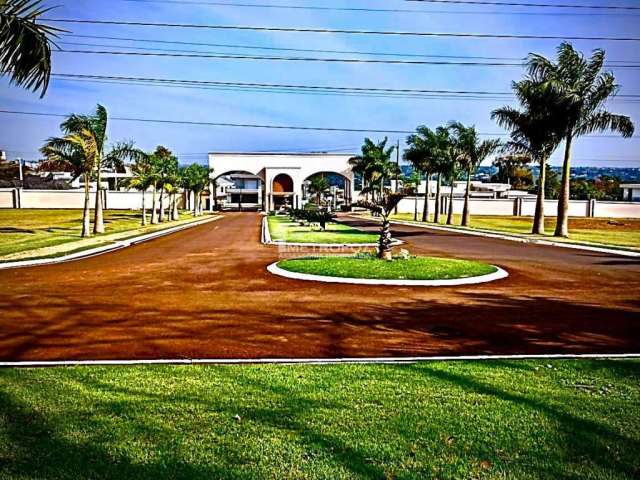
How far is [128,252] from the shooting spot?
21.2 metres

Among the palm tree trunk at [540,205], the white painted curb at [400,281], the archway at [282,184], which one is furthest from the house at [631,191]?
the white painted curb at [400,281]

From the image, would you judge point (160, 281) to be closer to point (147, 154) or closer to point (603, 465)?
point (603, 465)

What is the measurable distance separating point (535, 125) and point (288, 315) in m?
26.9

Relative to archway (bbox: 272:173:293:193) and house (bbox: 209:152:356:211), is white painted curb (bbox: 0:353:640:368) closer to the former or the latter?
house (bbox: 209:152:356:211)

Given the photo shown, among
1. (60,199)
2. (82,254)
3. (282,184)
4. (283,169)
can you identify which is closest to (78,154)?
(82,254)

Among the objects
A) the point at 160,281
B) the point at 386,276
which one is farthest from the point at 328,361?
the point at 160,281

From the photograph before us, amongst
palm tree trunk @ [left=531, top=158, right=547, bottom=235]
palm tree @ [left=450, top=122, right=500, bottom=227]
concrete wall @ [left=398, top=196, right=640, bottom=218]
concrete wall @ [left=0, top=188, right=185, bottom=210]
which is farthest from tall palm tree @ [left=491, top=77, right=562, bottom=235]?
concrete wall @ [left=0, top=188, right=185, bottom=210]

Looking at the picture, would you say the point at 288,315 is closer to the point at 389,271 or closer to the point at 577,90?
the point at 389,271

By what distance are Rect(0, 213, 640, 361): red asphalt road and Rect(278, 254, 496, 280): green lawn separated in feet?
2.95

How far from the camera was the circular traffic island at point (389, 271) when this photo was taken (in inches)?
526

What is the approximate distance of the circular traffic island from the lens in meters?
13.4

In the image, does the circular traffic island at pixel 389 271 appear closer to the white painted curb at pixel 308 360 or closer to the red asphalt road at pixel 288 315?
the red asphalt road at pixel 288 315

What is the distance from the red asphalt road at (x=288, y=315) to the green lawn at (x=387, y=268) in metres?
0.90

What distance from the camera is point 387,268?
14227mm
